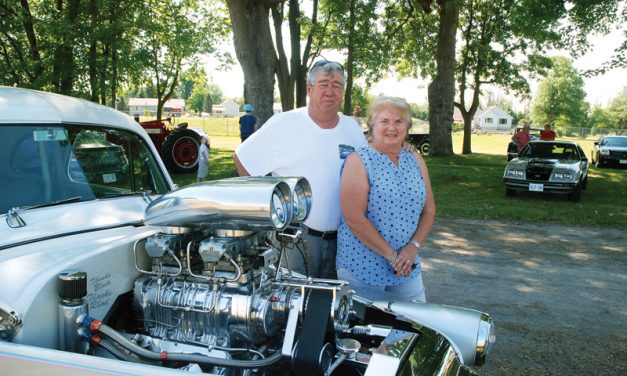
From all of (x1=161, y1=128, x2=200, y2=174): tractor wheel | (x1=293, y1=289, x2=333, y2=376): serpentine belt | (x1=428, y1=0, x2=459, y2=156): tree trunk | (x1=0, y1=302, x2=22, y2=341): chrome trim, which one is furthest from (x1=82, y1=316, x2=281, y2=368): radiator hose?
(x1=428, y1=0, x2=459, y2=156): tree trunk

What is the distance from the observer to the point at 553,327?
4629mm

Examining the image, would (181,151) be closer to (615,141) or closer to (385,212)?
(385,212)

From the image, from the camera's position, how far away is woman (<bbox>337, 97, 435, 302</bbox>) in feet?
9.43

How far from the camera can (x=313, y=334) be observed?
204cm

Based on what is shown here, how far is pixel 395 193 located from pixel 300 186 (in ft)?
2.00

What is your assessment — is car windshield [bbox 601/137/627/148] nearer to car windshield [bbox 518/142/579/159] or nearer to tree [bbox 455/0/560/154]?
tree [bbox 455/0/560/154]

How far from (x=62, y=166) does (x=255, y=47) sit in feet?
30.6

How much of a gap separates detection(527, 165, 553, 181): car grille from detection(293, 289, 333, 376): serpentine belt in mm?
10934

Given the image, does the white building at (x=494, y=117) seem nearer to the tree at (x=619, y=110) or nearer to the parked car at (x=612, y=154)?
the tree at (x=619, y=110)

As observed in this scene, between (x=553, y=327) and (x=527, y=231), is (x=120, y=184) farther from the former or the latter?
(x=527, y=231)

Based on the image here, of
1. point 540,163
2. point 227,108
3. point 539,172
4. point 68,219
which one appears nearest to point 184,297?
point 68,219

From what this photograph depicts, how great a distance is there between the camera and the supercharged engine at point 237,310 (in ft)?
6.81

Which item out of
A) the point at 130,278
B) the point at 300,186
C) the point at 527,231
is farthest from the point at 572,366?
the point at 527,231

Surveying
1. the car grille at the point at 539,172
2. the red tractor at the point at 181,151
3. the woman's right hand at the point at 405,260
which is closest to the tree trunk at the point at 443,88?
the car grille at the point at 539,172
